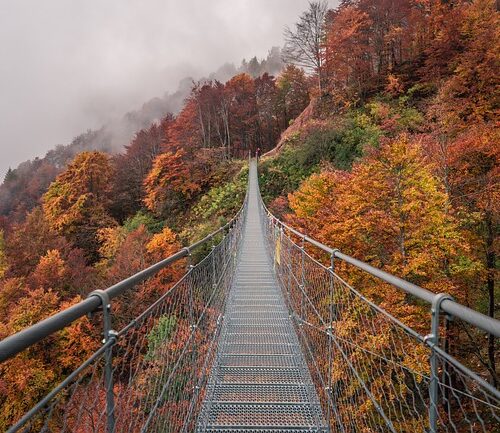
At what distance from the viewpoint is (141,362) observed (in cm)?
255

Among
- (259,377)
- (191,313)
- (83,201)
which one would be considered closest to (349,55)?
(83,201)

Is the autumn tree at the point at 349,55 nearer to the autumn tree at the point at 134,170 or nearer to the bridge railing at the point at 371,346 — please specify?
the bridge railing at the point at 371,346

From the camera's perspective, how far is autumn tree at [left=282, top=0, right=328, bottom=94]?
21.7 m

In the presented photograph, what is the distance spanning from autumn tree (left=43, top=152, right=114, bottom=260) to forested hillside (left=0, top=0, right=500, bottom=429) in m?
0.10

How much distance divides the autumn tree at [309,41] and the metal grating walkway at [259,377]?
20.3 m

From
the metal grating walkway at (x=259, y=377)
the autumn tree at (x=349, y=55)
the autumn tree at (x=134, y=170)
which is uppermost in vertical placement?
the autumn tree at (x=349, y=55)

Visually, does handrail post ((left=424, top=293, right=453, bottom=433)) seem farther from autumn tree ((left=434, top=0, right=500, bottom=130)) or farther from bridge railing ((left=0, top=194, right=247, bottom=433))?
autumn tree ((left=434, top=0, right=500, bottom=130))

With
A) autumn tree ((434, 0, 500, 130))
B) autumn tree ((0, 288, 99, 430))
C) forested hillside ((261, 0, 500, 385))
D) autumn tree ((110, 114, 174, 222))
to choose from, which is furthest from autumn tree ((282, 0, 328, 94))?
autumn tree ((0, 288, 99, 430))

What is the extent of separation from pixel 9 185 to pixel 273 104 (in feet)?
131

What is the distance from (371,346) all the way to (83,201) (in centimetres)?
2492

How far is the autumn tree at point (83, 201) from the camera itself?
2359 cm

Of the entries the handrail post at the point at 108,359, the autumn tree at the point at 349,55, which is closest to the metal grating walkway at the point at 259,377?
the handrail post at the point at 108,359

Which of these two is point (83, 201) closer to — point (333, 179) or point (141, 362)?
point (333, 179)

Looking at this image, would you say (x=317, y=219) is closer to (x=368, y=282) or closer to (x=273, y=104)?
(x=368, y=282)
